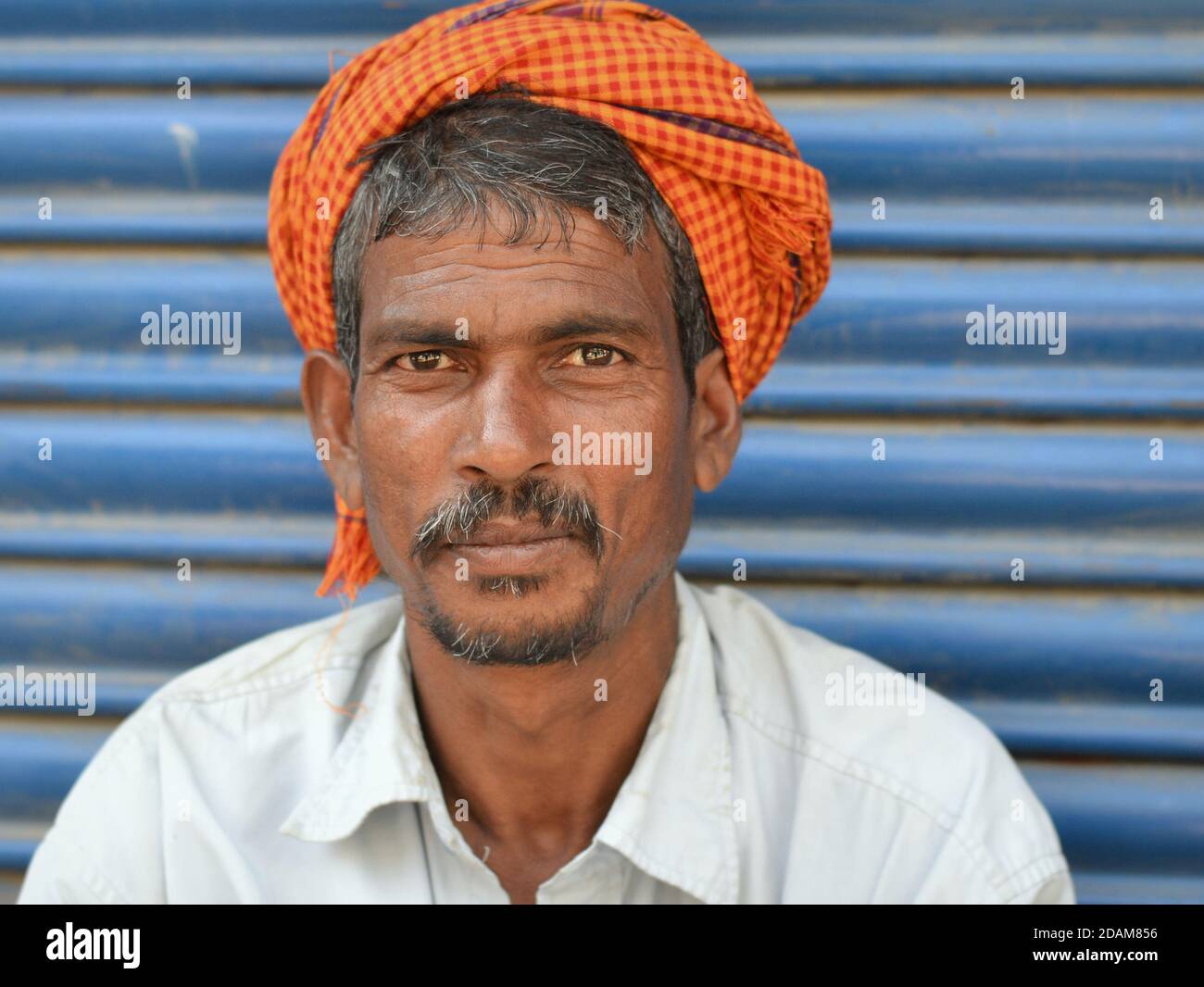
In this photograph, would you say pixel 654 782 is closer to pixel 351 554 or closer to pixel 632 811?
pixel 632 811

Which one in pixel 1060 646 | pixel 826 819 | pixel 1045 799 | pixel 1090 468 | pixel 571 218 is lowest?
pixel 1045 799

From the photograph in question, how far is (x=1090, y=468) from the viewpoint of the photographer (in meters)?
2.41

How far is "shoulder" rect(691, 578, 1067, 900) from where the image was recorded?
196 centimetres

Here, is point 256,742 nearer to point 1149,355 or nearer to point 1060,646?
point 1060,646

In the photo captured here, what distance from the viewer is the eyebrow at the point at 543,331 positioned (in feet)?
5.84

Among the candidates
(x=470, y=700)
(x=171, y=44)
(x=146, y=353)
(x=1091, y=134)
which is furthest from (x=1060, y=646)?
(x=171, y=44)

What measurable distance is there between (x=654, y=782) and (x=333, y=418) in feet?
2.99

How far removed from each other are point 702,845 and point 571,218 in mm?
1103

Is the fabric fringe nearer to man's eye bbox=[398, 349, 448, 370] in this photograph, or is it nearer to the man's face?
the man's face

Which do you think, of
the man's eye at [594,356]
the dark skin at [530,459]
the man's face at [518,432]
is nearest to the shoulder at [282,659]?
the dark skin at [530,459]

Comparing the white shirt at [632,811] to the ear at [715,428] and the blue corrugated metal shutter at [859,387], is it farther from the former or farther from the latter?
the blue corrugated metal shutter at [859,387]

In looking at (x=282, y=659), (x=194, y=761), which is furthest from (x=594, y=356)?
(x=194, y=761)

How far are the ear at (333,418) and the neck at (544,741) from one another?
0.92 ft

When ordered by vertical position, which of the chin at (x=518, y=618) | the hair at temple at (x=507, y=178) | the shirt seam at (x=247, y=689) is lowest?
the shirt seam at (x=247, y=689)
